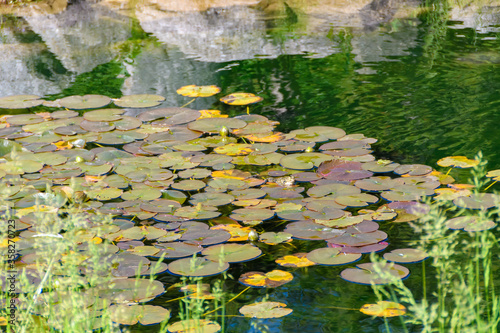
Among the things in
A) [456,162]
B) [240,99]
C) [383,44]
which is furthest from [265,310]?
[383,44]

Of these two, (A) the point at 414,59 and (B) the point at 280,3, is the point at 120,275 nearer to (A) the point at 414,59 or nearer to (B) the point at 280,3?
(A) the point at 414,59

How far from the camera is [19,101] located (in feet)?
12.1

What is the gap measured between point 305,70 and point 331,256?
2.48m

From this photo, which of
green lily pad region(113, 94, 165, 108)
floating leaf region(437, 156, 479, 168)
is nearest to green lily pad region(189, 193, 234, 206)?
floating leaf region(437, 156, 479, 168)

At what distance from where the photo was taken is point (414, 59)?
4.33 m

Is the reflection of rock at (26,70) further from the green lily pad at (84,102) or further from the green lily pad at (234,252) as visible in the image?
the green lily pad at (234,252)

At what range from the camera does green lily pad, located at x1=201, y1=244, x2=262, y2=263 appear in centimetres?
201

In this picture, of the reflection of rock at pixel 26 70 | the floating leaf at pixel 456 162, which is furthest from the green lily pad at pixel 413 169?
the reflection of rock at pixel 26 70

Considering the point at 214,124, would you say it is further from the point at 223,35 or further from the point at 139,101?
the point at 223,35

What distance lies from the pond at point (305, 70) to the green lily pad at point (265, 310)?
0.02 metres

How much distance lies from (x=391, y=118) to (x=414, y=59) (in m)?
1.24

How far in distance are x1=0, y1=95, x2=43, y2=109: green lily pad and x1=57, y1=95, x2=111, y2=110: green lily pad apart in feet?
0.58

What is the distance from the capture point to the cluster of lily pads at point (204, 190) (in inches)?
78.2

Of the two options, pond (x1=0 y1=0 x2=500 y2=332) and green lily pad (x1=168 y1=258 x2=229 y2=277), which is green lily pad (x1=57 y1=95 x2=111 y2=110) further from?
green lily pad (x1=168 y1=258 x2=229 y2=277)
